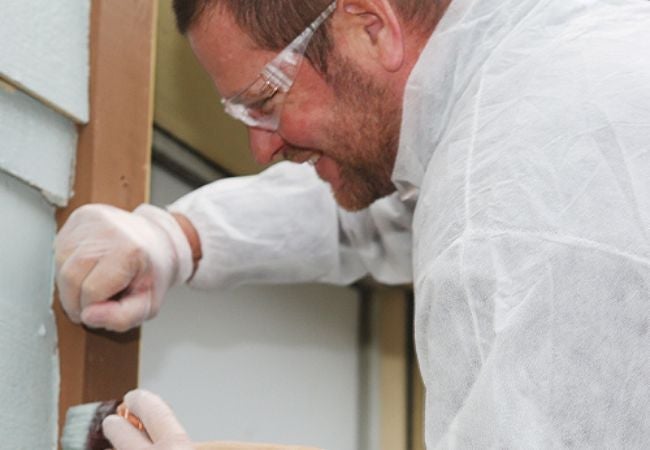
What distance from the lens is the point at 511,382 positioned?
0.80 metres

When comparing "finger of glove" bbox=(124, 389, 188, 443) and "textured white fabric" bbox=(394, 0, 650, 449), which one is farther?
"finger of glove" bbox=(124, 389, 188, 443)

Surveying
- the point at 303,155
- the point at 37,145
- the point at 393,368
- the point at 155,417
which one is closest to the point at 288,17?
the point at 303,155

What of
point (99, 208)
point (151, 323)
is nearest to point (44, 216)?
point (99, 208)

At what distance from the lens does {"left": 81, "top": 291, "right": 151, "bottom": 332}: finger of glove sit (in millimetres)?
1180

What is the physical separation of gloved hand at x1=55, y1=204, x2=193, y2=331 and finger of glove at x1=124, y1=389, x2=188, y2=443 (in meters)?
0.16

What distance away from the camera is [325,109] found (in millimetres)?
1152

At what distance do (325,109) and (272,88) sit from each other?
6 cm

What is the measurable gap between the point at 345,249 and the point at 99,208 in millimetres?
427

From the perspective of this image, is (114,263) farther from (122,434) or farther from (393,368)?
(393,368)

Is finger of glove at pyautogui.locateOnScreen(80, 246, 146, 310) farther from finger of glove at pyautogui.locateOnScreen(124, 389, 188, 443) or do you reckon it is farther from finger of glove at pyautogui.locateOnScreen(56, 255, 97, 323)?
finger of glove at pyautogui.locateOnScreen(124, 389, 188, 443)

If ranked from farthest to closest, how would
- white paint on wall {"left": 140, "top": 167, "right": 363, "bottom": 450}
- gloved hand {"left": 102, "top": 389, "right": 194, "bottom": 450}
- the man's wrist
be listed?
white paint on wall {"left": 140, "top": 167, "right": 363, "bottom": 450} < the man's wrist < gloved hand {"left": 102, "top": 389, "right": 194, "bottom": 450}

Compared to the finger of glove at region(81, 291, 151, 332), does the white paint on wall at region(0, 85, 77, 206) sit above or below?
above

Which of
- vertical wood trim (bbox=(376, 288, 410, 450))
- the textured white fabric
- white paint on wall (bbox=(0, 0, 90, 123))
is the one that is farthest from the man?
vertical wood trim (bbox=(376, 288, 410, 450))

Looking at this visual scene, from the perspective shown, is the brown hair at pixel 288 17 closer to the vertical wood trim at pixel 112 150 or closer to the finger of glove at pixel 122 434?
the vertical wood trim at pixel 112 150
